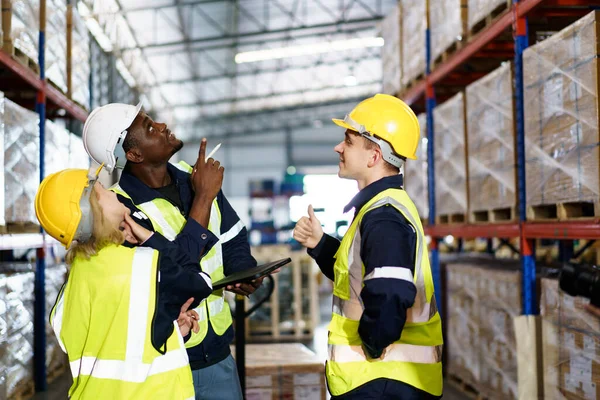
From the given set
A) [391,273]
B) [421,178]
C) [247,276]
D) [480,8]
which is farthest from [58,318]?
[421,178]

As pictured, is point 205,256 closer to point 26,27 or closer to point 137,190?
point 137,190

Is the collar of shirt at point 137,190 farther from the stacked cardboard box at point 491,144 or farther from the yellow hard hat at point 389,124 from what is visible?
Answer: the stacked cardboard box at point 491,144

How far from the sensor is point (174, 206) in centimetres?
307

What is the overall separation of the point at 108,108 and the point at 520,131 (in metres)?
3.16

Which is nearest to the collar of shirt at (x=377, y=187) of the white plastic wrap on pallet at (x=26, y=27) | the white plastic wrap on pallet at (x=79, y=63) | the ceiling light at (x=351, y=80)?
the white plastic wrap on pallet at (x=26, y=27)

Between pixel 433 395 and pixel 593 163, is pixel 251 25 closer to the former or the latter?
pixel 593 163

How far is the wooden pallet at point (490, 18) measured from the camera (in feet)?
17.0

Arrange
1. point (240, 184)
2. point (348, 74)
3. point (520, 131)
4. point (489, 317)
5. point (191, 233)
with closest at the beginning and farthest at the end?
point (191, 233) → point (520, 131) → point (489, 317) → point (348, 74) → point (240, 184)

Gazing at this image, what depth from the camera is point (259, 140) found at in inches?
1364

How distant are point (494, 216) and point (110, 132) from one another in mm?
3542

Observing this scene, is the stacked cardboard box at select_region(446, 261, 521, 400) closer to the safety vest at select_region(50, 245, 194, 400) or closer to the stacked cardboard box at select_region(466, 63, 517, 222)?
the stacked cardboard box at select_region(466, 63, 517, 222)

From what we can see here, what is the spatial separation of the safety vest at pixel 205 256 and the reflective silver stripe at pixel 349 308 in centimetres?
55

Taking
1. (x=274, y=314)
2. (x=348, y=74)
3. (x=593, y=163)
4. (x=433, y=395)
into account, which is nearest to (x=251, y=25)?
(x=348, y=74)

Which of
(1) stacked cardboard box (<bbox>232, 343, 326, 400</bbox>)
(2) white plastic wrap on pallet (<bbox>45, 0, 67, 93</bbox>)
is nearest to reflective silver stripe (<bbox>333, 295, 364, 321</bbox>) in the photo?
(1) stacked cardboard box (<bbox>232, 343, 326, 400</bbox>)
